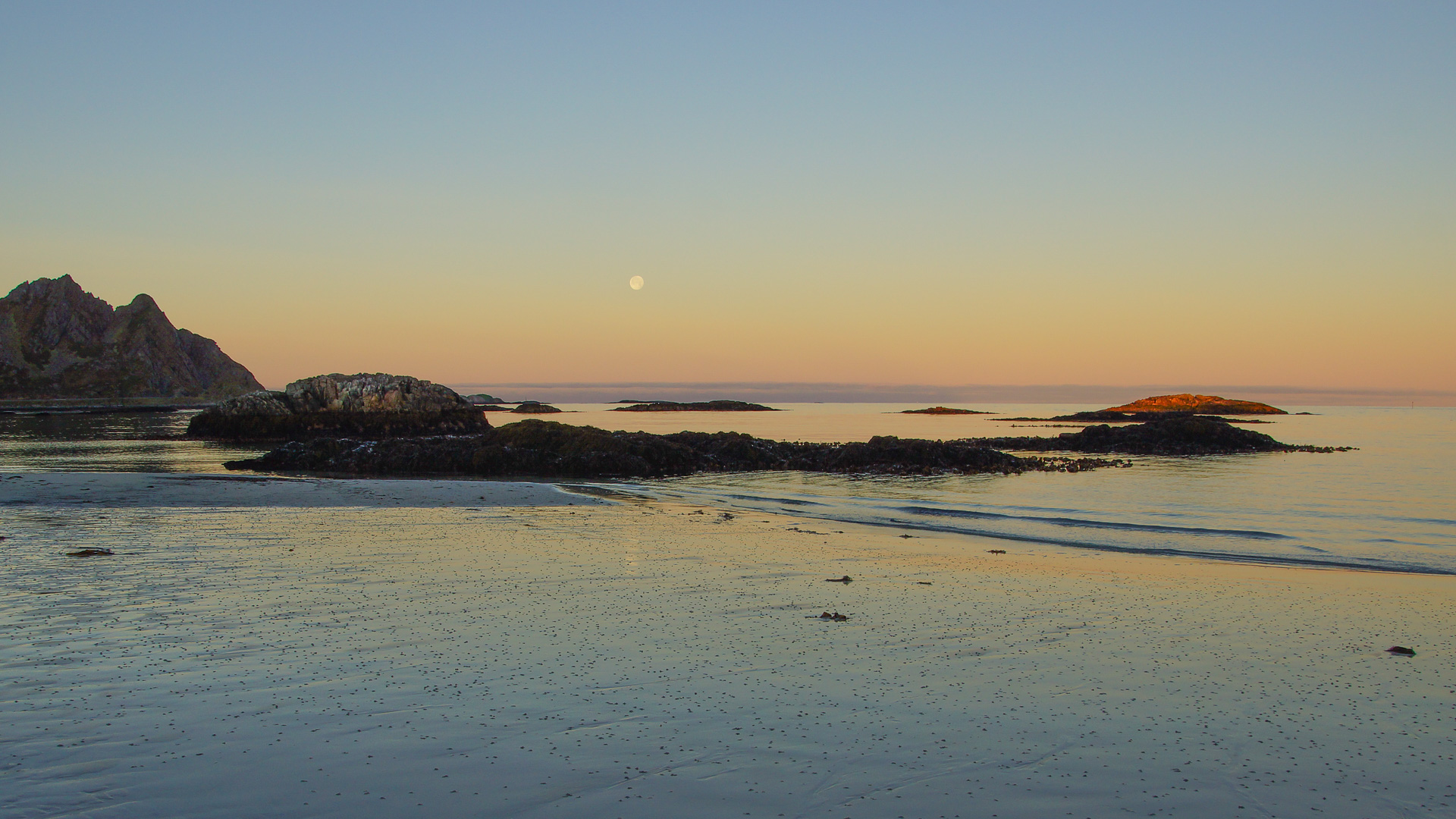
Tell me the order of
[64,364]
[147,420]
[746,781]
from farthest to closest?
[64,364] < [147,420] < [746,781]

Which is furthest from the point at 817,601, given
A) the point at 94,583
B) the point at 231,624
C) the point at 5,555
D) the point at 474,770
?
the point at 5,555

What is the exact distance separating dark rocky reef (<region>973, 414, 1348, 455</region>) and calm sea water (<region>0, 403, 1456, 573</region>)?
3296 mm

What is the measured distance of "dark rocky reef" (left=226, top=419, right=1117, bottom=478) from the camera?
3312 centimetres

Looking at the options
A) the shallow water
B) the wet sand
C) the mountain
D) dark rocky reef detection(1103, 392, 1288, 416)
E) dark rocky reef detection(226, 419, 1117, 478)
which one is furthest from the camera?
the mountain

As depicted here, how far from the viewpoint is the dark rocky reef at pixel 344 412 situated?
6034 cm

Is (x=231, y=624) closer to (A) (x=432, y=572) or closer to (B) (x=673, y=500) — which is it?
(A) (x=432, y=572)

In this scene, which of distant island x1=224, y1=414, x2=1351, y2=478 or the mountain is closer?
distant island x1=224, y1=414, x2=1351, y2=478

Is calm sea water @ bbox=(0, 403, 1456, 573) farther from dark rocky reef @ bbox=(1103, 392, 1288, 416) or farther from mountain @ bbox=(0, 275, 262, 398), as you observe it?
mountain @ bbox=(0, 275, 262, 398)

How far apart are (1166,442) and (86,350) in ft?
697

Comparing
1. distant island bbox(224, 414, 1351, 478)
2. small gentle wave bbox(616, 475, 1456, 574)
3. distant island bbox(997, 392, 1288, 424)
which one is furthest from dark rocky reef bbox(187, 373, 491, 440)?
distant island bbox(997, 392, 1288, 424)

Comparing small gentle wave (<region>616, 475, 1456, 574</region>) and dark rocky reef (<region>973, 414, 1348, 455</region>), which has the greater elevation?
dark rocky reef (<region>973, 414, 1348, 455</region>)

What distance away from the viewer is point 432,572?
12.1m

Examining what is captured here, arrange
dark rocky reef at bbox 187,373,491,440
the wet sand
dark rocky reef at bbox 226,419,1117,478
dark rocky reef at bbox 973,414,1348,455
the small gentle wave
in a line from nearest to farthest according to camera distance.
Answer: the wet sand, the small gentle wave, dark rocky reef at bbox 226,419,1117,478, dark rocky reef at bbox 973,414,1348,455, dark rocky reef at bbox 187,373,491,440

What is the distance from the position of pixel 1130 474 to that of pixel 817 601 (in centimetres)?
2765
